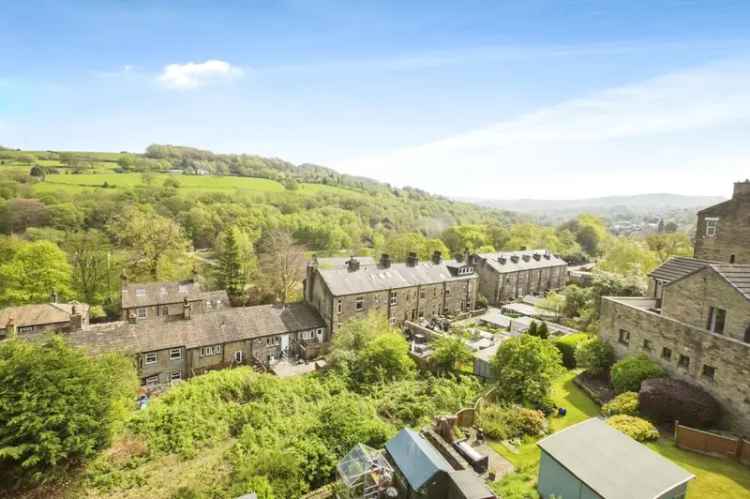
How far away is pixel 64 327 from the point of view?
33938 millimetres

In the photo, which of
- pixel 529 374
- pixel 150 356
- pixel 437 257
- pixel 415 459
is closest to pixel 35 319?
pixel 150 356

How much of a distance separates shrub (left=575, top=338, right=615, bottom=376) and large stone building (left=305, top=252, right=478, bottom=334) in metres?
18.6

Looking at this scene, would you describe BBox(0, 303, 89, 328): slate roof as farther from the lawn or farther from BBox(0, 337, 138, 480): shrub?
the lawn

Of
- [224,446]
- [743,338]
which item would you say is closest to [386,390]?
[224,446]

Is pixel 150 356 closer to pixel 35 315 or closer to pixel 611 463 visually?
pixel 35 315

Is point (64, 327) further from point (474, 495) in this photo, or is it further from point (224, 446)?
point (474, 495)

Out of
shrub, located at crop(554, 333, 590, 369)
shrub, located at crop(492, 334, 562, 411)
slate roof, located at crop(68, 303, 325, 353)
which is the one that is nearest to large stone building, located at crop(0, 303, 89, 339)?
slate roof, located at crop(68, 303, 325, 353)

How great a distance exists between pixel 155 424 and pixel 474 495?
18070mm

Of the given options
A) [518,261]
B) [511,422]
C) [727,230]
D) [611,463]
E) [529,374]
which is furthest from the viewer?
[518,261]

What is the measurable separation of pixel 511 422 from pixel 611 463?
7.03 meters

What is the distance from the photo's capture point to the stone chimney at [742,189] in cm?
2661

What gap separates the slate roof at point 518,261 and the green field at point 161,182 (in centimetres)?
6699

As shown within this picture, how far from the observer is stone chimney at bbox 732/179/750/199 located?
87.3 ft

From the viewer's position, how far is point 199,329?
31172 mm
